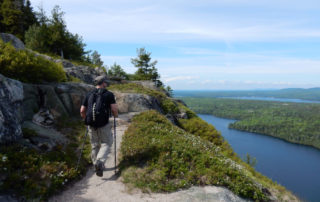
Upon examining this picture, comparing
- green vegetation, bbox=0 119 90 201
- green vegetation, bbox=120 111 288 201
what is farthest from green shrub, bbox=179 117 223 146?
green vegetation, bbox=0 119 90 201

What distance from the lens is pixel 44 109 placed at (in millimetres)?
10492

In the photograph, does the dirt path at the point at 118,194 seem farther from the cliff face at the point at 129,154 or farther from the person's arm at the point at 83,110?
the person's arm at the point at 83,110

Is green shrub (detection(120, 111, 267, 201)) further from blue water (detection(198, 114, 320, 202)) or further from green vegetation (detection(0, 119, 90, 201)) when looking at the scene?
blue water (detection(198, 114, 320, 202))

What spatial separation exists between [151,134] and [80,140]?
363 cm

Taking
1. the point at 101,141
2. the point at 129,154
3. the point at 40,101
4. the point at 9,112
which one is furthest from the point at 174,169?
the point at 40,101

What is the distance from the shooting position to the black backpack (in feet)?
20.8

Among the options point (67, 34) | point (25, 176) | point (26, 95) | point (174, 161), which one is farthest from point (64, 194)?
point (67, 34)

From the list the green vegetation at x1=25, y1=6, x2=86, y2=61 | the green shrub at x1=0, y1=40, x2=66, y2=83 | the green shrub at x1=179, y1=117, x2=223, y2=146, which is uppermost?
the green vegetation at x1=25, y1=6, x2=86, y2=61

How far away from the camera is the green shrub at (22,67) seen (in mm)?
10180

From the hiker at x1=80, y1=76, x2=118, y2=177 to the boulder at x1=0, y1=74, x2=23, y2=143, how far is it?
2.48 m

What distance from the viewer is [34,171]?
18.1 feet

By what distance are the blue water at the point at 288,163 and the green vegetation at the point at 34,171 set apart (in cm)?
4900

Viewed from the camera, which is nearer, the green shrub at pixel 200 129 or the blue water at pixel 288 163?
the green shrub at pixel 200 129

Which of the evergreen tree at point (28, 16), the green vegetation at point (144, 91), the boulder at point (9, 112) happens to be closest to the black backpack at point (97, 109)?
the boulder at point (9, 112)
